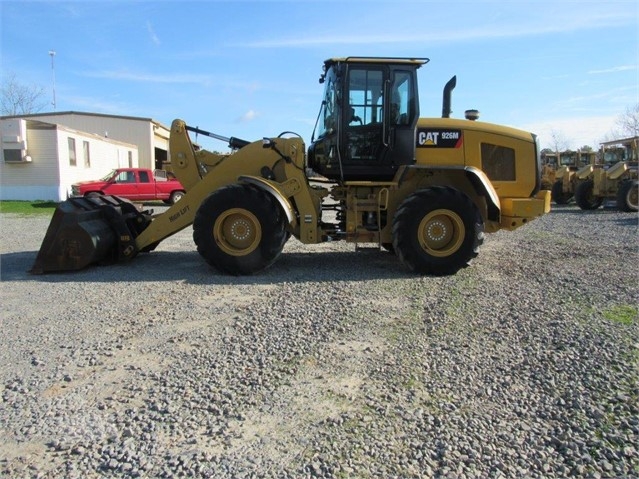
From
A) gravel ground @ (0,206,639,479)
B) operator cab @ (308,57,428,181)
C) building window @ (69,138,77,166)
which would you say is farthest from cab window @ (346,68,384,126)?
building window @ (69,138,77,166)

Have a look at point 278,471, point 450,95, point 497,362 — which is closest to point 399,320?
point 497,362

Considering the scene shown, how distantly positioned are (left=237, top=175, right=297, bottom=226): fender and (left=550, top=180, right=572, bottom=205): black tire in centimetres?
1811

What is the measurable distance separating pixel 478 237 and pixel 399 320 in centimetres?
269

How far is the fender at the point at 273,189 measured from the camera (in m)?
7.03

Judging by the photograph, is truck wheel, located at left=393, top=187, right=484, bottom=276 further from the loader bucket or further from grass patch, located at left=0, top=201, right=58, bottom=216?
grass patch, located at left=0, top=201, right=58, bottom=216

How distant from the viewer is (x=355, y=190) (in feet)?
24.8

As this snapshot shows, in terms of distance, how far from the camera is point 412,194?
7.21 meters

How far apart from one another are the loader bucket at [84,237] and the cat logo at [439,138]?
4718 mm

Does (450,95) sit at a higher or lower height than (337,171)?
higher

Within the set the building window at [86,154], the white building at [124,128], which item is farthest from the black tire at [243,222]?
the white building at [124,128]

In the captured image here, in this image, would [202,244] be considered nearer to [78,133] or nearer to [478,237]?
[478,237]

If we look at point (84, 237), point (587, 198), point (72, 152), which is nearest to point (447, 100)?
point (84, 237)

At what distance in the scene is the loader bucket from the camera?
7098 mm

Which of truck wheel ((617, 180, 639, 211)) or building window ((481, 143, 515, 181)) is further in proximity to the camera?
truck wheel ((617, 180, 639, 211))
